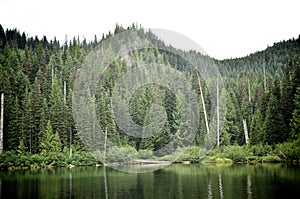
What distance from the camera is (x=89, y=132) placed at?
5706 cm

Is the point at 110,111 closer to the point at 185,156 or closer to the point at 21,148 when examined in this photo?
the point at 185,156

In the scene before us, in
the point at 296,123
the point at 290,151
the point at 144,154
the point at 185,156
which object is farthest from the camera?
the point at 144,154

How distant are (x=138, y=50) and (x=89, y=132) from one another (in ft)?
196

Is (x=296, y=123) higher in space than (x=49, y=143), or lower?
higher

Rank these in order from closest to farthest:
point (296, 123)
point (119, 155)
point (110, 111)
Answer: point (296, 123) < point (119, 155) < point (110, 111)

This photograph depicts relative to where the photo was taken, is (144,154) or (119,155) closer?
(119,155)

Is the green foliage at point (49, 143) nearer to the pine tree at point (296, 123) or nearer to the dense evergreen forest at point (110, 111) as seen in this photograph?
the dense evergreen forest at point (110, 111)

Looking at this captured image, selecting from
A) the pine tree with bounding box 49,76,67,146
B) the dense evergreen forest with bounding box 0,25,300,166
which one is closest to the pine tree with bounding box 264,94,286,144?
the dense evergreen forest with bounding box 0,25,300,166

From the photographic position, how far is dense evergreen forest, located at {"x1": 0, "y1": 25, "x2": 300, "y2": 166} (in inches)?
1876

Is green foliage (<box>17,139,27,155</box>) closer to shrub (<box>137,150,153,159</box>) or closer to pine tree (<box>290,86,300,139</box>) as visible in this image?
shrub (<box>137,150,153,159</box>)

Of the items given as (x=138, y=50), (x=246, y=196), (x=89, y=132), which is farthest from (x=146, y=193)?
(x=138, y=50)

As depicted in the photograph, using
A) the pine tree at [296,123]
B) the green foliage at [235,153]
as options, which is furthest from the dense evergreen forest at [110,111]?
the green foliage at [235,153]

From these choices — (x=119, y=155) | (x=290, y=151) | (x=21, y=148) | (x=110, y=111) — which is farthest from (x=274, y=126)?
(x=21, y=148)

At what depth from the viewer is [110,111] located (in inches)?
2479
